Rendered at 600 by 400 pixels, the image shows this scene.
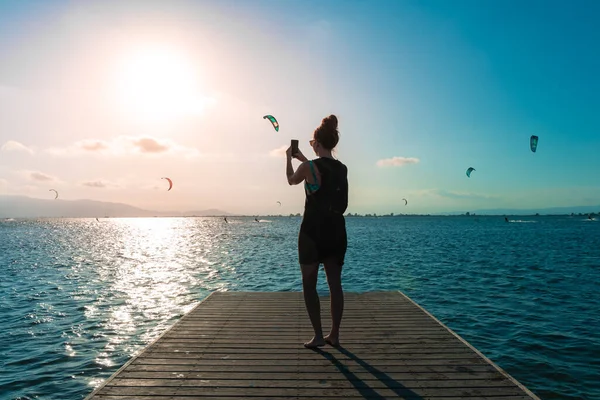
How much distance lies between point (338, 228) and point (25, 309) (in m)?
13.0

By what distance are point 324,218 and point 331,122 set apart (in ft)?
3.95

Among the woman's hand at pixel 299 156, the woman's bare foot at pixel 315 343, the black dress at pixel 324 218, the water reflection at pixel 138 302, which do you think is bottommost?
the water reflection at pixel 138 302

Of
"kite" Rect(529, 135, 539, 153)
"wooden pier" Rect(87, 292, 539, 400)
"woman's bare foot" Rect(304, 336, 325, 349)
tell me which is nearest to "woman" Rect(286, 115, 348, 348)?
"woman's bare foot" Rect(304, 336, 325, 349)

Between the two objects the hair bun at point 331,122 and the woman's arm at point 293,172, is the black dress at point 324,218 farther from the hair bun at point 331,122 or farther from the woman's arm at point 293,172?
the hair bun at point 331,122

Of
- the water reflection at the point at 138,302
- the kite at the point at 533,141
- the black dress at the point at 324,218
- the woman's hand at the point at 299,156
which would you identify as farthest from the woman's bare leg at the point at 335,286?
the kite at the point at 533,141

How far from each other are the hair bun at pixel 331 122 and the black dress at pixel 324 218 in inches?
17.4

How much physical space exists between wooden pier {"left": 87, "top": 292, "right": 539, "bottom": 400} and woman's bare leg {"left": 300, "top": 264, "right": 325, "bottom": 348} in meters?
0.15

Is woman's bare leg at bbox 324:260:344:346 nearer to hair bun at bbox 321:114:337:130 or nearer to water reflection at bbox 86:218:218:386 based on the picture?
hair bun at bbox 321:114:337:130

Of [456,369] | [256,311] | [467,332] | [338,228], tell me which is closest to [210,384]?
[338,228]

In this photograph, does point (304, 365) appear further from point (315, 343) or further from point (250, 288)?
point (250, 288)

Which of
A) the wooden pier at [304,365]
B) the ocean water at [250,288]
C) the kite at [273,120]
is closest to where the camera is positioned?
the wooden pier at [304,365]

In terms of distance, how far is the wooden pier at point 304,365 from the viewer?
4.04 meters

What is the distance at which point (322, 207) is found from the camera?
4.80 meters

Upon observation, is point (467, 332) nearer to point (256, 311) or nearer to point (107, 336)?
point (256, 311)
